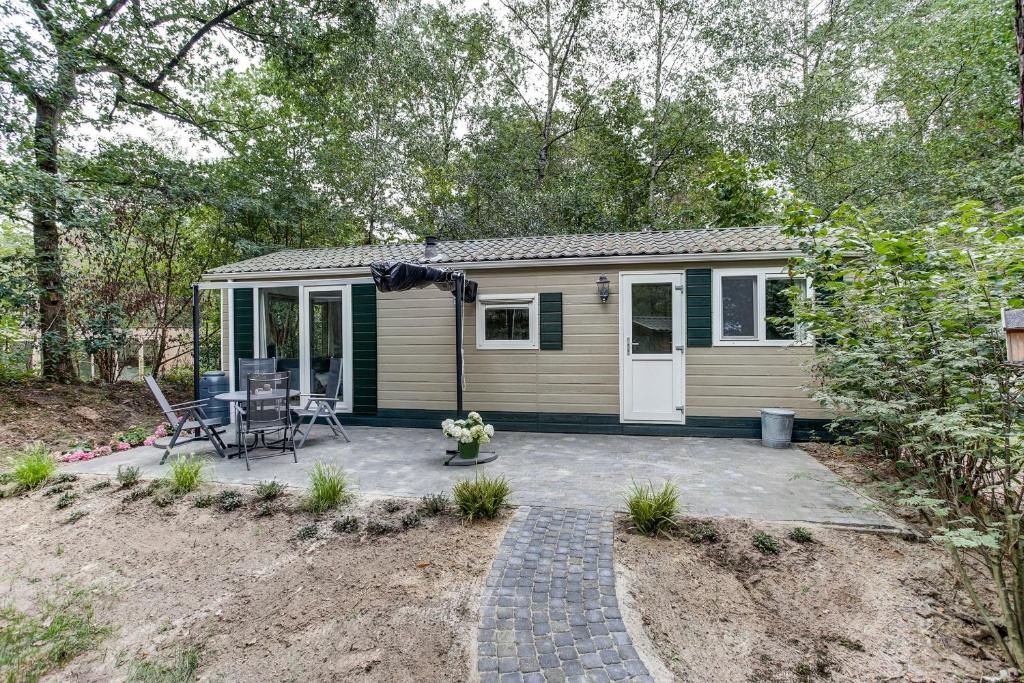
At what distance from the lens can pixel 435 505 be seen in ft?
11.1

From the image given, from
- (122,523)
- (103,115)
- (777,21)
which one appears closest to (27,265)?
(103,115)

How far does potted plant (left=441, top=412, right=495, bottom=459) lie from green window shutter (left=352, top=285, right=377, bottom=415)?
2561 millimetres

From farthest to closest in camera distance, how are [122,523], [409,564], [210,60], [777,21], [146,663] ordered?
[777,21] → [210,60] → [122,523] → [409,564] → [146,663]

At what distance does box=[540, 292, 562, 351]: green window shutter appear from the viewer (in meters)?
6.27

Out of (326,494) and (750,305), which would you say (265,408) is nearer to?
(326,494)

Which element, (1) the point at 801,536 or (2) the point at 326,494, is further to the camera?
(2) the point at 326,494

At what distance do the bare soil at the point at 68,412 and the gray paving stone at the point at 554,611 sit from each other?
6022 mm

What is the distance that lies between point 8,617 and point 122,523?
954 mm

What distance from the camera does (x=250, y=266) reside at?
23.9 feet

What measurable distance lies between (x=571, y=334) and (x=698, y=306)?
5.37 feet

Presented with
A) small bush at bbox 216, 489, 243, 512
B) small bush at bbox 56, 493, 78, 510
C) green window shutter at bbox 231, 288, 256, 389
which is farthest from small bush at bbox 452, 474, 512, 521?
green window shutter at bbox 231, 288, 256, 389

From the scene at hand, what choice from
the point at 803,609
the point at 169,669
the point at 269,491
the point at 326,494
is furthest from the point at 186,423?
the point at 803,609

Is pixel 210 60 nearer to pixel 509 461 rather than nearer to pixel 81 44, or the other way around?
pixel 81 44

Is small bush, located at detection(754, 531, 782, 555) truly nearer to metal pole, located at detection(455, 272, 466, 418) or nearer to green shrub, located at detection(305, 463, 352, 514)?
green shrub, located at detection(305, 463, 352, 514)
